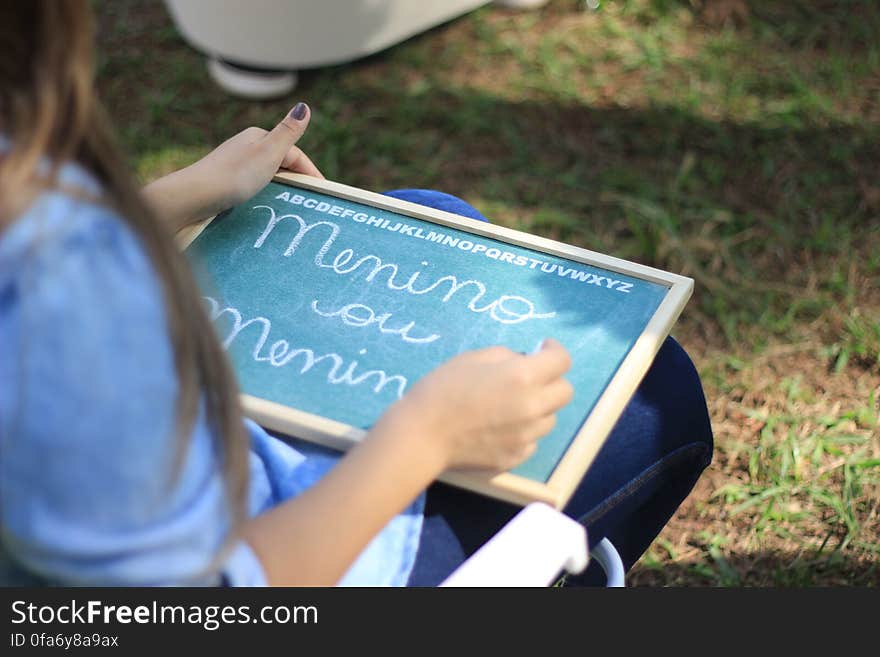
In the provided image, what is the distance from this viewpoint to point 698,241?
2.48 meters

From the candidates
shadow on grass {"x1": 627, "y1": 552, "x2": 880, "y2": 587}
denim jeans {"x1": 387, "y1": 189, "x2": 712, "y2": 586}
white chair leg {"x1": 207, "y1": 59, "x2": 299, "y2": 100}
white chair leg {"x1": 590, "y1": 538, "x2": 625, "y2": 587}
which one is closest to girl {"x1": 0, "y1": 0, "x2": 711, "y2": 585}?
denim jeans {"x1": 387, "y1": 189, "x2": 712, "y2": 586}

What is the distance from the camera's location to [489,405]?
962 mm

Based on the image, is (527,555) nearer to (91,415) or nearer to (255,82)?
(91,415)

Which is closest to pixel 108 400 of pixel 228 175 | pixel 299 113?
pixel 228 175

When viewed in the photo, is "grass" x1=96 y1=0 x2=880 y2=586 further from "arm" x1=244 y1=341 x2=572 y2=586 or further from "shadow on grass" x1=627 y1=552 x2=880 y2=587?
"arm" x1=244 y1=341 x2=572 y2=586

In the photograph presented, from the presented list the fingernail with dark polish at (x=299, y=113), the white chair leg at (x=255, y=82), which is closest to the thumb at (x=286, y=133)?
the fingernail with dark polish at (x=299, y=113)

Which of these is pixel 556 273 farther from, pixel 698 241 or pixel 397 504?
pixel 698 241

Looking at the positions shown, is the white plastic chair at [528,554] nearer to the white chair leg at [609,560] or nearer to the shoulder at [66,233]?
the white chair leg at [609,560]

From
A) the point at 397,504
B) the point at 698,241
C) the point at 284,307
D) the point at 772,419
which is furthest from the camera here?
the point at 698,241

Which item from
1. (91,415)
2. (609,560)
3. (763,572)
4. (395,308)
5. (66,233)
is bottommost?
(763,572)

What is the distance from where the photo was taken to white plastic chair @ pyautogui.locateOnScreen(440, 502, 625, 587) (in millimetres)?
930

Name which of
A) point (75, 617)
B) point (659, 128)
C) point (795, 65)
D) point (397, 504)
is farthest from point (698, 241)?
point (75, 617)

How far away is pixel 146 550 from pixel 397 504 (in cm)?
27

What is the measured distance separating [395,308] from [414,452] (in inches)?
12.2
